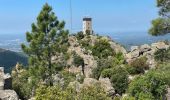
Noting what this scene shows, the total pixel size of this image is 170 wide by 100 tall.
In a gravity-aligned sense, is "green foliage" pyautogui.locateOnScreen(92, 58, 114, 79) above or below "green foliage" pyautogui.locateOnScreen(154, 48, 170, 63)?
below

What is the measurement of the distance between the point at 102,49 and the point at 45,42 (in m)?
21.6

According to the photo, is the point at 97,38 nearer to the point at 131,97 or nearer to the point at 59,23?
the point at 59,23

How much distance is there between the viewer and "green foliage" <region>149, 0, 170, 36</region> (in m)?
32.3

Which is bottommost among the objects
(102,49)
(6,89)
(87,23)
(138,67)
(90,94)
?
(138,67)

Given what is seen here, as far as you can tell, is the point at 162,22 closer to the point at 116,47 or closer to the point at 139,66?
the point at 139,66

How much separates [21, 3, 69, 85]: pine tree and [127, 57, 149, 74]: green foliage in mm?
7067

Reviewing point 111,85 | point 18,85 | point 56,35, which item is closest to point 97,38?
point 56,35

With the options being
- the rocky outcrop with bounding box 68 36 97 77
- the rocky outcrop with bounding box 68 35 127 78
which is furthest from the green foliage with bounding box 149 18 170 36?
the rocky outcrop with bounding box 68 35 127 78

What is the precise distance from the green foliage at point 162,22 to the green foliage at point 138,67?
11.4 m

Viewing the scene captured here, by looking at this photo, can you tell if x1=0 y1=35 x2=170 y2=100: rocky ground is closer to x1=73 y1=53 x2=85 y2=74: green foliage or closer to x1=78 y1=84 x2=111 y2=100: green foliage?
x1=73 y1=53 x2=85 y2=74: green foliage

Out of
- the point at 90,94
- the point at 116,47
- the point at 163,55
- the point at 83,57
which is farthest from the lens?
the point at 116,47

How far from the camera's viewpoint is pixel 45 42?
40.7m

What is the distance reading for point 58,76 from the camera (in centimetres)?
4053

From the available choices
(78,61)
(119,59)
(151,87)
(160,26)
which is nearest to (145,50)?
(119,59)
